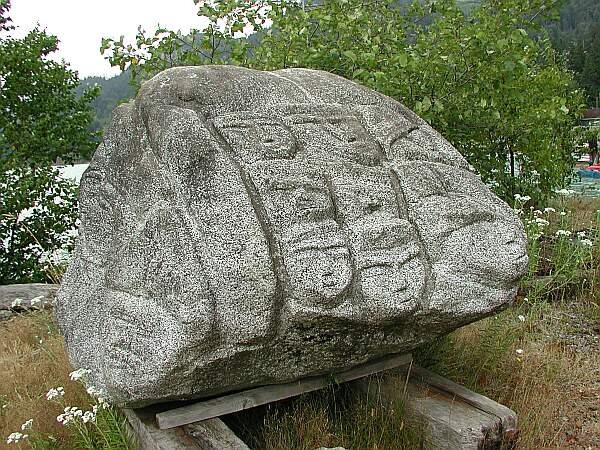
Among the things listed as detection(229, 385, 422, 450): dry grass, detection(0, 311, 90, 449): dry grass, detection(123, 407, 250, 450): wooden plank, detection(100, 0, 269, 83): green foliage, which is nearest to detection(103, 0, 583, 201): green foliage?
Answer: detection(100, 0, 269, 83): green foliage

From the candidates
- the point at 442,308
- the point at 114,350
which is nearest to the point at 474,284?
the point at 442,308

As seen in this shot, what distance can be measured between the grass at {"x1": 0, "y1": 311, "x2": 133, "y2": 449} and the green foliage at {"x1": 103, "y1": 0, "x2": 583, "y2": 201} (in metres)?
2.13

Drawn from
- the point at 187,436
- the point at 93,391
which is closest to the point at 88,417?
the point at 93,391

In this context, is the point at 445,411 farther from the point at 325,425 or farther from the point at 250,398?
the point at 250,398

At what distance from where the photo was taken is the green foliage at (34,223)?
18.4ft

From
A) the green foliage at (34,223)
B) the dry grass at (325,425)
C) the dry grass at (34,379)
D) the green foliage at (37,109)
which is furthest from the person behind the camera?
the green foliage at (37,109)

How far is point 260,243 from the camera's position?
7.17 feet

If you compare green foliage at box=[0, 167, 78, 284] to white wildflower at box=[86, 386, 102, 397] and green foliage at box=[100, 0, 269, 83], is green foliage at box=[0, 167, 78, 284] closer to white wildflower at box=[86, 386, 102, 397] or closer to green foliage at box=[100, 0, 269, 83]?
green foliage at box=[100, 0, 269, 83]

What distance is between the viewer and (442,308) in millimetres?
2410

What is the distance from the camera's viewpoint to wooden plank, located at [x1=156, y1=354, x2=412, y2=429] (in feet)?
7.94

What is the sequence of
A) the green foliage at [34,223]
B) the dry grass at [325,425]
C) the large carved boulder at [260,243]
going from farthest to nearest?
the green foliage at [34,223] → the dry grass at [325,425] → the large carved boulder at [260,243]

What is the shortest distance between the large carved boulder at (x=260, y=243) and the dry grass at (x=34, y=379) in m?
0.51

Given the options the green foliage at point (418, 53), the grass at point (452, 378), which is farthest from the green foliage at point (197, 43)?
the grass at point (452, 378)

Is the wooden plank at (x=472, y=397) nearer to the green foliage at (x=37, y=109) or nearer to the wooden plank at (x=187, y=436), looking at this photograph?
the wooden plank at (x=187, y=436)
